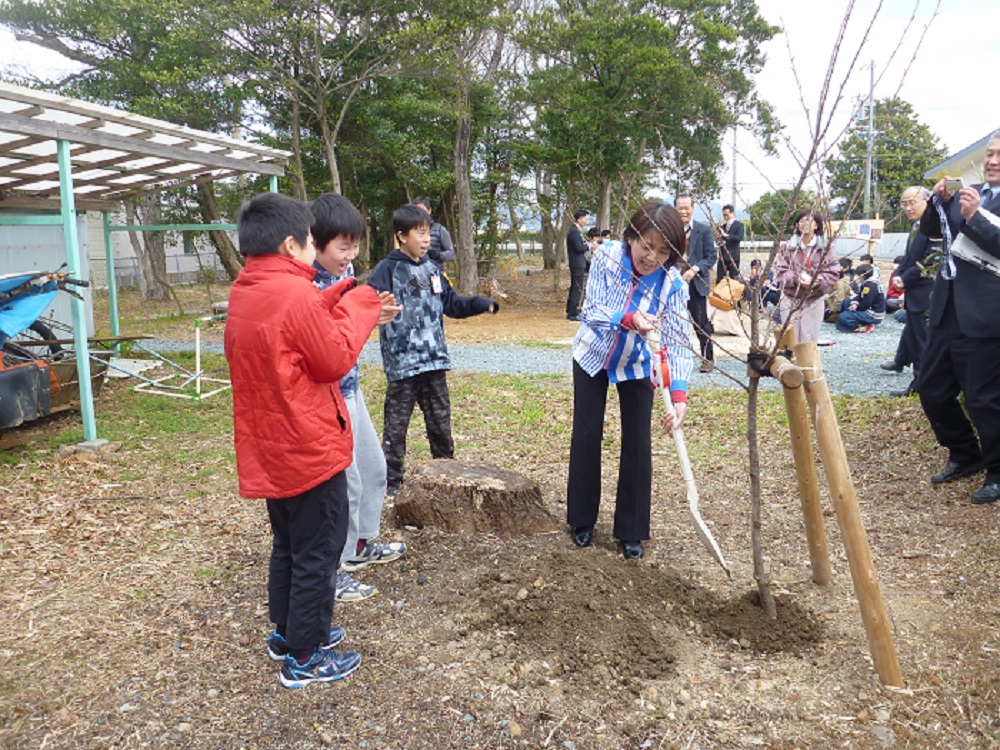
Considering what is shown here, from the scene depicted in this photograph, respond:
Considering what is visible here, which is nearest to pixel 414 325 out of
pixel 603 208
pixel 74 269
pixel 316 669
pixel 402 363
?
pixel 402 363

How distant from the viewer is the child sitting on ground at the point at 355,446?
3004 mm

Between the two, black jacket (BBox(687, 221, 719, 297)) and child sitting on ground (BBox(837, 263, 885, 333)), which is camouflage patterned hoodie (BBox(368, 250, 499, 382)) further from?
child sitting on ground (BBox(837, 263, 885, 333))

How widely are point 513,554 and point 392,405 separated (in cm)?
118

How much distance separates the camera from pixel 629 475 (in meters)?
3.53

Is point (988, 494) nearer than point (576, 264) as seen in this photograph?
Yes

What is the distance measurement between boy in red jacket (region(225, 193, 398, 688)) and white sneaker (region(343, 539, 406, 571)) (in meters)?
0.90

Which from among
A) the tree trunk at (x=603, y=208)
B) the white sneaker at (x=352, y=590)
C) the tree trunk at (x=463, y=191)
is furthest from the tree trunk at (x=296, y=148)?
the white sneaker at (x=352, y=590)

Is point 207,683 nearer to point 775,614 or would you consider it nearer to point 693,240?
point 775,614

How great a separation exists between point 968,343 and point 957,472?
0.88 metres

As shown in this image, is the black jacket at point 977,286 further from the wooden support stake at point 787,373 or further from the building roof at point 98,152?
the building roof at point 98,152

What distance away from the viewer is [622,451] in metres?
3.55

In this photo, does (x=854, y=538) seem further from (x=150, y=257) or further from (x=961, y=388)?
(x=150, y=257)

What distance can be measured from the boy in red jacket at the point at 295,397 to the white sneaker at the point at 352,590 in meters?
0.59

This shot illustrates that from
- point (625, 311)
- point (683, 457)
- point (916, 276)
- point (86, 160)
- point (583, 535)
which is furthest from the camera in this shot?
point (86, 160)
